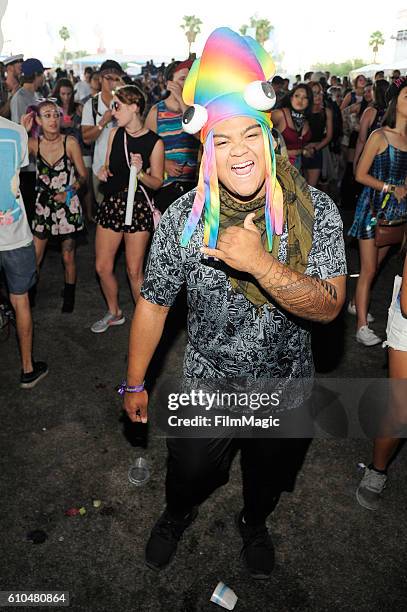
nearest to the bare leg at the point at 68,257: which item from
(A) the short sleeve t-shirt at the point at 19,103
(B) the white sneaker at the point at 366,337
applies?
(A) the short sleeve t-shirt at the point at 19,103

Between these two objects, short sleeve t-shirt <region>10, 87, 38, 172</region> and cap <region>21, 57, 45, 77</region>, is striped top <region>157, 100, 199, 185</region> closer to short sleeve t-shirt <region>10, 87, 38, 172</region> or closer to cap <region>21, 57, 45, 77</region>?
short sleeve t-shirt <region>10, 87, 38, 172</region>

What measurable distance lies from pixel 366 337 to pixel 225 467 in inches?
110

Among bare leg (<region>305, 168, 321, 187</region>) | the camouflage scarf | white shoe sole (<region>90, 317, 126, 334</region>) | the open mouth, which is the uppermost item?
the open mouth

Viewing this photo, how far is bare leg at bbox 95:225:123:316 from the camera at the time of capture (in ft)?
15.0

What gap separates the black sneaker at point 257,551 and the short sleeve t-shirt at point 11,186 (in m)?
2.40

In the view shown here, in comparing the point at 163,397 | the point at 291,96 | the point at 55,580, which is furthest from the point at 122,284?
the point at 55,580

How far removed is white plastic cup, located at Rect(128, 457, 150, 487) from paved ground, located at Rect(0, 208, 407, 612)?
4cm

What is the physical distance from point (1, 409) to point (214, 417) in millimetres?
2192

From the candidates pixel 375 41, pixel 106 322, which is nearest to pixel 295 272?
pixel 106 322

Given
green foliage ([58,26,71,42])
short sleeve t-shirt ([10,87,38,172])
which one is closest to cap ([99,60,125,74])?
short sleeve t-shirt ([10,87,38,172])

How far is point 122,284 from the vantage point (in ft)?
20.1

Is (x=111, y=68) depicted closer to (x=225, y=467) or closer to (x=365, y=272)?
(x=365, y=272)

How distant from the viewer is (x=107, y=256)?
15.3ft

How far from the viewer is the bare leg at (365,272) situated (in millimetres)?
4613
